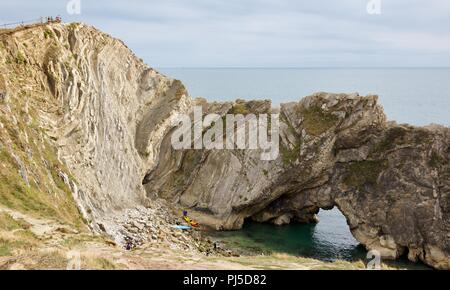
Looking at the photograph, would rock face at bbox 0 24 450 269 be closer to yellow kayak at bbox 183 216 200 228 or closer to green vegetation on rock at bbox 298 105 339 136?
green vegetation on rock at bbox 298 105 339 136

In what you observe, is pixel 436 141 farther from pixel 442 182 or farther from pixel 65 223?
pixel 65 223

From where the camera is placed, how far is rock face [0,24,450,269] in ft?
151

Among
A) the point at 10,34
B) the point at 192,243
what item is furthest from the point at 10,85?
the point at 192,243

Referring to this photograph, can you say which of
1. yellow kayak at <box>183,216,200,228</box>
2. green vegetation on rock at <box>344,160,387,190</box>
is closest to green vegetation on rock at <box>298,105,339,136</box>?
green vegetation on rock at <box>344,160,387,190</box>

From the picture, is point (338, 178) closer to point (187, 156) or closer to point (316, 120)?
point (316, 120)

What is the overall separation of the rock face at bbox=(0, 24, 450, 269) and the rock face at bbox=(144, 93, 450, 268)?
0.51ft

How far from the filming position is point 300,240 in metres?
Result: 62.3

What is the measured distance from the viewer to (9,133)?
35469 millimetres

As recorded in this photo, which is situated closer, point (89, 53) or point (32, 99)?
point (32, 99)

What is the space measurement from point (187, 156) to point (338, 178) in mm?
24962

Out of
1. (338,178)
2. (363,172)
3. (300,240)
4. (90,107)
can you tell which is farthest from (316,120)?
(90,107)

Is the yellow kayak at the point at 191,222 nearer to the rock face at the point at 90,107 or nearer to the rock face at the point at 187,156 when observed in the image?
the rock face at the point at 187,156

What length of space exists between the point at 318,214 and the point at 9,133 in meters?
53.9
